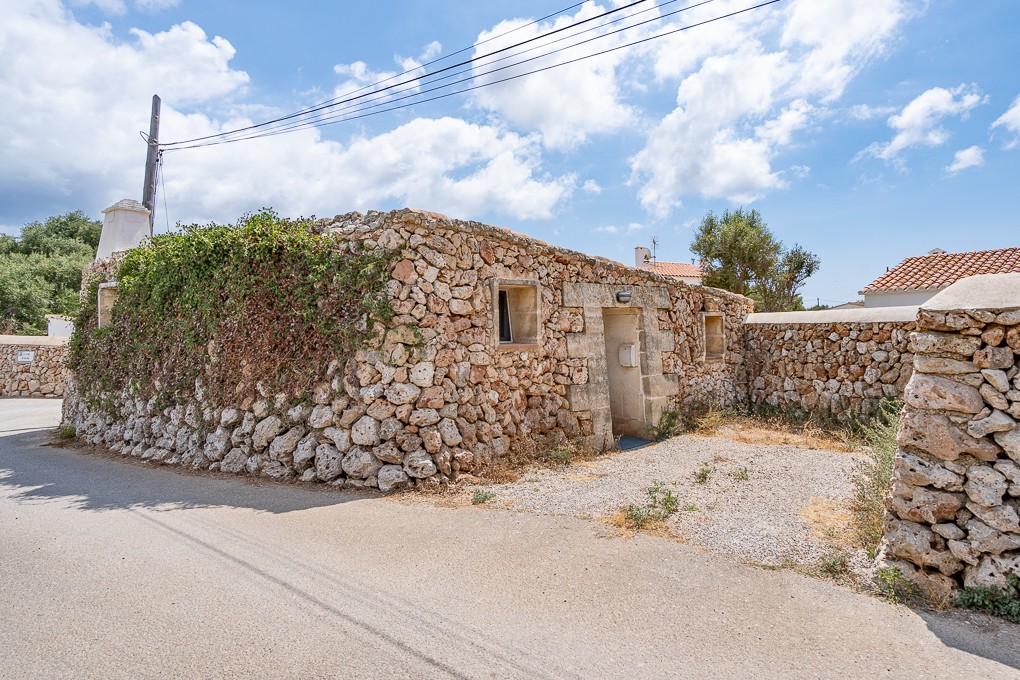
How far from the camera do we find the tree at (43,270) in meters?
21.6

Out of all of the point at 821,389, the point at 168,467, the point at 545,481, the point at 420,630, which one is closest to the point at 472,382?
the point at 545,481

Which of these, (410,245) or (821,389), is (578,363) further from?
(821,389)

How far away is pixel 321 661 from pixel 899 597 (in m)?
3.79

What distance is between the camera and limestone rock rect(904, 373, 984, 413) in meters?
3.65

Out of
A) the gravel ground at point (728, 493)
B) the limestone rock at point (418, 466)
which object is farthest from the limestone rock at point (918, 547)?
the limestone rock at point (418, 466)

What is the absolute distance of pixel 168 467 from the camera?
24.5ft

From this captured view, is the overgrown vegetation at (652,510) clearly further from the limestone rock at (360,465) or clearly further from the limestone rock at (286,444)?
the limestone rock at (286,444)

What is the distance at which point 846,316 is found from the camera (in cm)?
1092

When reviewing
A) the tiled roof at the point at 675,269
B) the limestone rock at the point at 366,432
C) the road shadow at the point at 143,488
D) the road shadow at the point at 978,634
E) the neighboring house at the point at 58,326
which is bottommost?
the road shadow at the point at 978,634

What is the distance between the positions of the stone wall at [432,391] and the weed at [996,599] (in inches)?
188

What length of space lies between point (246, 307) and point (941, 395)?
752 centimetres

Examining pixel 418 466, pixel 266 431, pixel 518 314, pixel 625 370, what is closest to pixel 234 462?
pixel 266 431

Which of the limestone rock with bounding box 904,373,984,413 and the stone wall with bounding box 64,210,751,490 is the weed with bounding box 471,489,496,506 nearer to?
the stone wall with bounding box 64,210,751,490

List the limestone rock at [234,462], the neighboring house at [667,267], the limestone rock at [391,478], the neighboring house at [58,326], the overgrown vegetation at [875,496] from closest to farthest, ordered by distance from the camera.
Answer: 1. the overgrown vegetation at [875,496]
2. the limestone rock at [391,478]
3. the limestone rock at [234,462]
4. the neighboring house at [58,326]
5. the neighboring house at [667,267]
